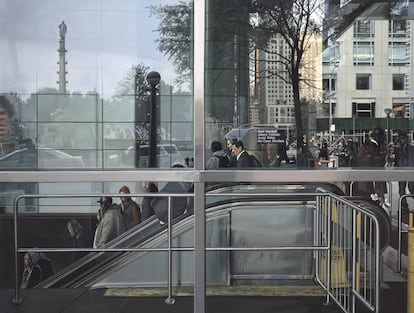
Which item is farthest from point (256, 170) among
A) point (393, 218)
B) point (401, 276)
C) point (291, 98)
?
point (393, 218)

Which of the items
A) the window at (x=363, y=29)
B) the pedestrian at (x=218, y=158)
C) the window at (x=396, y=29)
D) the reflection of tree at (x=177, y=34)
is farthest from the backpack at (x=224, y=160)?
the window at (x=396, y=29)

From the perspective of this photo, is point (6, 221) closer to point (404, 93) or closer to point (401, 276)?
point (404, 93)

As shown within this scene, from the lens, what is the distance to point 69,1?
3383 mm

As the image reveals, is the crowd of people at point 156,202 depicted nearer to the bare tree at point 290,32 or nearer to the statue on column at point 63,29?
the bare tree at point 290,32

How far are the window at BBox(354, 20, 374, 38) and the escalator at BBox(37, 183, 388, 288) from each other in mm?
1316

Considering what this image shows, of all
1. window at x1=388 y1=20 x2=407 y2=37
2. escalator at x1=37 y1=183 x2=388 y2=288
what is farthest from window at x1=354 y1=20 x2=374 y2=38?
escalator at x1=37 y1=183 x2=388 y2=288

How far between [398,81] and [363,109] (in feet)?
1.25

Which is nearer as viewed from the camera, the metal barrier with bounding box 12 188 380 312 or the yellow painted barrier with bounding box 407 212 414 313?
the yellow painted barrier with bounding box 407 212 414 313

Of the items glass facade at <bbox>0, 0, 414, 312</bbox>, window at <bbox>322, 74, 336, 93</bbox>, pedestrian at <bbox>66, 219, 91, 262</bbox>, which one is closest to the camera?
glass facade at <bbox>0, 0, 414, 312</bbox>

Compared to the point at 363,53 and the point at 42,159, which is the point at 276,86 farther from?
the point at 42,159

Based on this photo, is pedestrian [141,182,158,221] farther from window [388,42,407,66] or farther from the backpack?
window [388,42,407,66]

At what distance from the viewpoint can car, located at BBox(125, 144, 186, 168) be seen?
3.26 metres

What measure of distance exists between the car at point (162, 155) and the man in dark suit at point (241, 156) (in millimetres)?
341

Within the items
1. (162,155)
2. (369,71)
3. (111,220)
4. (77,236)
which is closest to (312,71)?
(369,71)
